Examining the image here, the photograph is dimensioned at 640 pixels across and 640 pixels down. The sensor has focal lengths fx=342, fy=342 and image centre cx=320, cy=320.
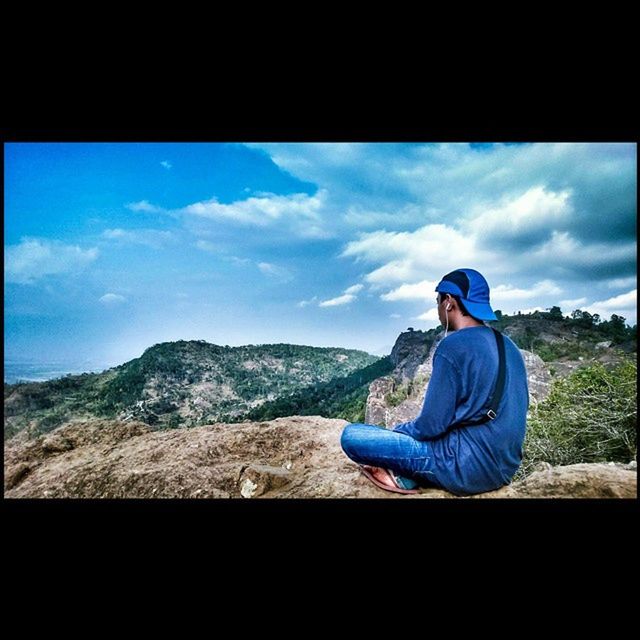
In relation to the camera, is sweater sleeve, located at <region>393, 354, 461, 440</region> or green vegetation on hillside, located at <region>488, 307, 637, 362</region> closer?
sweater sleeve, located at <region>393, 354, 461, 440</region>

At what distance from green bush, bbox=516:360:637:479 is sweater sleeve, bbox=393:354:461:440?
2.62 m

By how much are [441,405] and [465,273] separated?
31.1 inches

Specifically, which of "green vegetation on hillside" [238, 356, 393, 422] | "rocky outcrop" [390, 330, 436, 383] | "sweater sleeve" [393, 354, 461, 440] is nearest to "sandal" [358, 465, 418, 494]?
"sweater sleeve" [393, 354, 461, 440]

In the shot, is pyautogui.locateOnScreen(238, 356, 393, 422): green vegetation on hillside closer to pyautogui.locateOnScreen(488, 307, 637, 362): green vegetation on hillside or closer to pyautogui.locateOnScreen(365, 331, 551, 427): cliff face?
pyautogui.locateOnScreen(365, 331, 551, 427): cliff face

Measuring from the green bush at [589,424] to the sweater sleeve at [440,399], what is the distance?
262cm

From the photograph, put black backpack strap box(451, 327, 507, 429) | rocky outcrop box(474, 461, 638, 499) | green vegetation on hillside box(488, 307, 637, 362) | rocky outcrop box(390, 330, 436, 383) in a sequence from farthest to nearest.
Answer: rocky outcrop box(390, 330, 436, 383), green vegetation on hillside box(488, 307, 637, 362), rocky outcrop box(474, 461, 638, 499), black backpack strap box(451, 327, 507, 429)

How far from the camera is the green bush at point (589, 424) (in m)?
4.05

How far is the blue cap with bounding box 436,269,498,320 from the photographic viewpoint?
197 centimetres

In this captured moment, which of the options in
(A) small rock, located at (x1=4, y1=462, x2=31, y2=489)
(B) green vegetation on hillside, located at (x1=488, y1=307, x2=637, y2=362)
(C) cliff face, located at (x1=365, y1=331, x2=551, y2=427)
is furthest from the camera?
(B) green vegetation on hillside, located at (x1=488, y1=307, x2=637, y2=362)

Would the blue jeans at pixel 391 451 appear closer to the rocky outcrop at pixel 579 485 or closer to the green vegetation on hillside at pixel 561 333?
the rocky outcrop at pixel 579 485

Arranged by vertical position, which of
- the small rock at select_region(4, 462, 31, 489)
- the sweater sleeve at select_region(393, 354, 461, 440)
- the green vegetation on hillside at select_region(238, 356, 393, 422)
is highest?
the sweater sleeve at select_region(393, 354, 461, 440)

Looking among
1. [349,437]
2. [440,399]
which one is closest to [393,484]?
[349,437]

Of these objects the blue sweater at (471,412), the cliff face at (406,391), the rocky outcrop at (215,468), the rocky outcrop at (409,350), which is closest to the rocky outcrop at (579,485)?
the rocky outcrop at (215,468)

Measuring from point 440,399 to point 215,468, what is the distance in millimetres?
2075
